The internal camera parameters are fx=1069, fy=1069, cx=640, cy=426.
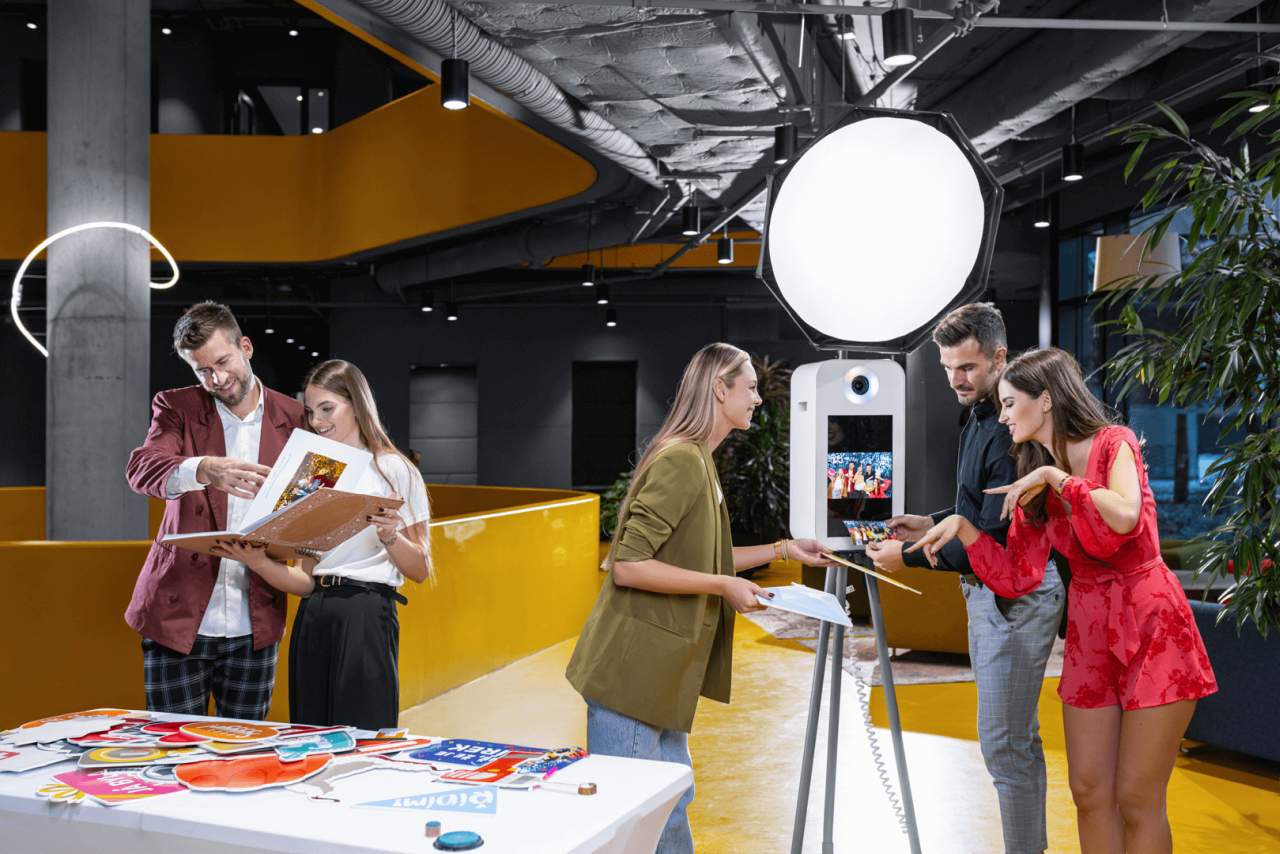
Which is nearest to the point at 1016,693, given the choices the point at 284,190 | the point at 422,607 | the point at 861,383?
the point at 861,383

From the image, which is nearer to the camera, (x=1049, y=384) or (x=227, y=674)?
(x=1049, y=384)

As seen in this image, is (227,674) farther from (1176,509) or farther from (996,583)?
(1176,509)

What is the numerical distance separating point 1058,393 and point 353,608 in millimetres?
1749

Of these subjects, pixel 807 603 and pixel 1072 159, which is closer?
pixel 807 603

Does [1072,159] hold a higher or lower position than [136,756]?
higher

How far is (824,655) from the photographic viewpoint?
2883 millimetres

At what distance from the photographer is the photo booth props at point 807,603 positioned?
2.33 m

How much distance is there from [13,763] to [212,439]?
1.11 m

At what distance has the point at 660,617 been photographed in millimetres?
2363

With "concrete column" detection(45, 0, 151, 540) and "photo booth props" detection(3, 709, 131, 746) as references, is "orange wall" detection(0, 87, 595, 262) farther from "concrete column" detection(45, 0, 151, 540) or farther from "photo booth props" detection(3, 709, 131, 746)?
"photo booth props" detection(3, 709, 131, 746)

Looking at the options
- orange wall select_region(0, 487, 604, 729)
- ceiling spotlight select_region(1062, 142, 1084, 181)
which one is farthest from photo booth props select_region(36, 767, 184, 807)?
ceiling spotlight select_region(1062, 142, 1084, 181)

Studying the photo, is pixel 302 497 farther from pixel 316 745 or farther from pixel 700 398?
pixel 700 398

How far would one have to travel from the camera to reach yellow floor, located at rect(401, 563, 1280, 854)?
12.3ft

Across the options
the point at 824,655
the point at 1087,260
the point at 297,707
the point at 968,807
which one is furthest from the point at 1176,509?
the point at 297,707
